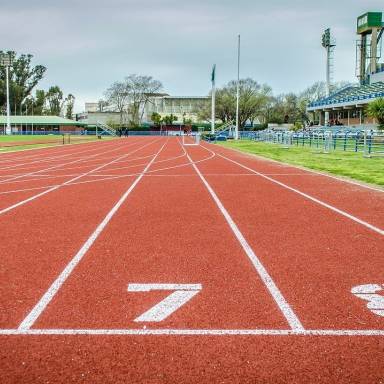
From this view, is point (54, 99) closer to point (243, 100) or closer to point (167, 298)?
point (243, 100)

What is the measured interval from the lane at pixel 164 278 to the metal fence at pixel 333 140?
62.0 ft

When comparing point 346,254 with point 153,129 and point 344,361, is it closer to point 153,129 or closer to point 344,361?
point 344,361

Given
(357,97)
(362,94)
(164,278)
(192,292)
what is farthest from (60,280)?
(362,94)

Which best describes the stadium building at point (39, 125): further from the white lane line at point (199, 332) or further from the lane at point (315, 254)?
the white lane line at point (199, 332)

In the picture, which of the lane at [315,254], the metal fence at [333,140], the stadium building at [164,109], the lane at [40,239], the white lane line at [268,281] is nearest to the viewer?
the white lane line at [268,281]

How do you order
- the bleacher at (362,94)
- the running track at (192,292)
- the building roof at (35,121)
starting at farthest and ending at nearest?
the building roof at (35,121)
the bleacher at (362,94)
the running track at (192,292)

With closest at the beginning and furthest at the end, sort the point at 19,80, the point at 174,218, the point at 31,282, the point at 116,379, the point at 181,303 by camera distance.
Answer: the point at 116,379 → the point at 181,303 → the point at 31,282 → the point at 174,218 → the point at 19,80

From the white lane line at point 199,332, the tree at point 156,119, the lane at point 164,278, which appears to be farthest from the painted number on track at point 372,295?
the tree at point 156,119

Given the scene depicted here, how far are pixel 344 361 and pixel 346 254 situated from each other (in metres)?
3.01

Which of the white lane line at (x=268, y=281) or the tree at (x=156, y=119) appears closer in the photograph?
the white lane line at (x=268, y=281)

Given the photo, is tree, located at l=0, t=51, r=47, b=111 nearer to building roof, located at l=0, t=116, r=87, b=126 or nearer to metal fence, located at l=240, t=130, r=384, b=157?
building roof, located at l=0, t=116, r=87, b=126

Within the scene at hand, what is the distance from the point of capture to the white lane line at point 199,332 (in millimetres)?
3770

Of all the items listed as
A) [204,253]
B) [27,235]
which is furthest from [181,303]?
[27,235]

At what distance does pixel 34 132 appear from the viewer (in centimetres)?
9706
